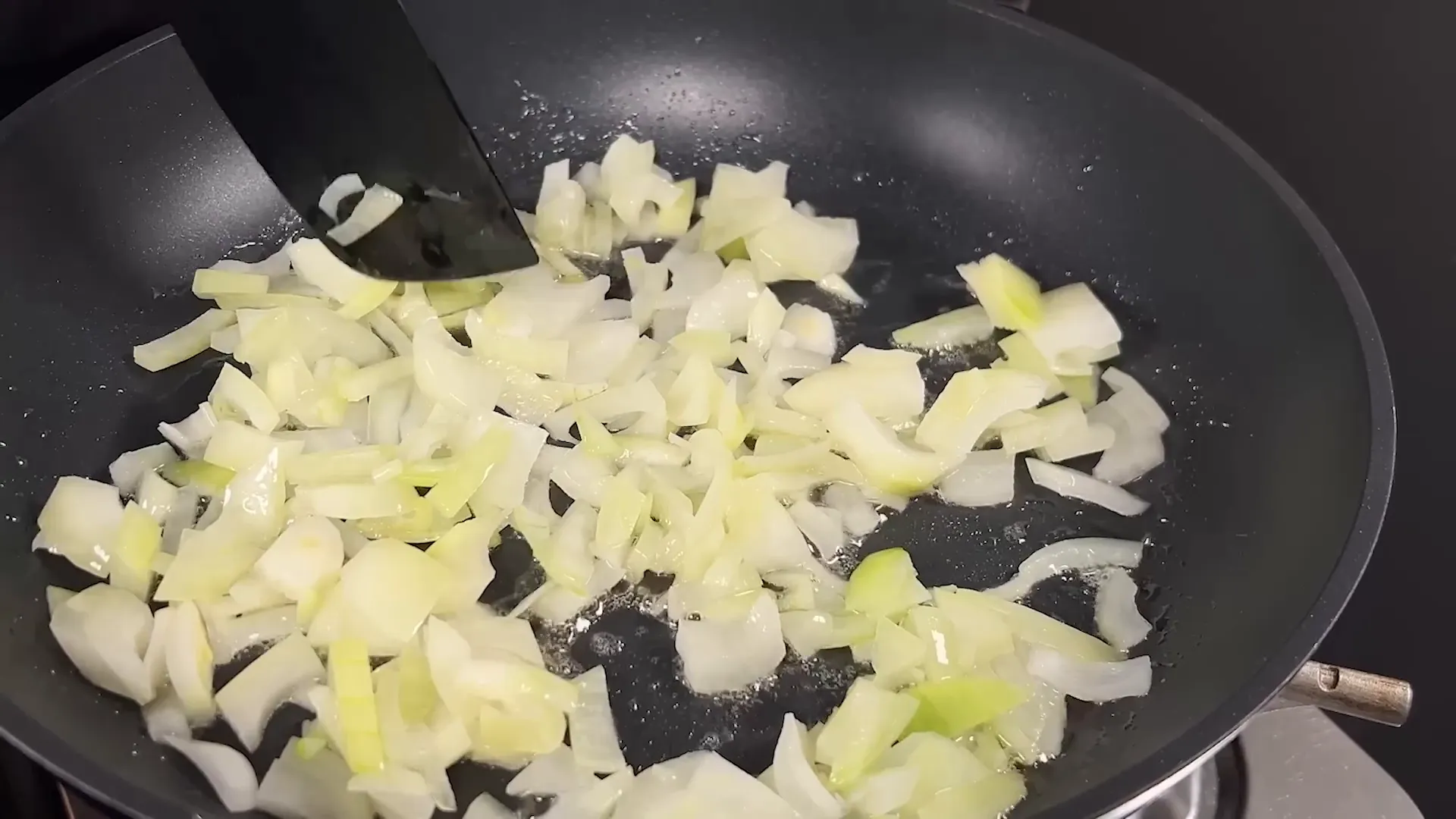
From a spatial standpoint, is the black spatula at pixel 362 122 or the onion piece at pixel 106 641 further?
the black spatula at pixel 362 122

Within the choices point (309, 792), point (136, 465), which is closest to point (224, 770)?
point (309, 792)

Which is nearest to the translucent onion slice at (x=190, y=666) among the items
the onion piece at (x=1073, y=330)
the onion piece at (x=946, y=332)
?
the onion piece at (x=946, y=332)

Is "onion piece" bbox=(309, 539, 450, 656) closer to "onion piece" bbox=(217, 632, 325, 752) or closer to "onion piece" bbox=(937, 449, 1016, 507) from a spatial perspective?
"onion piece" bbox=(217, 632, 325, 752)

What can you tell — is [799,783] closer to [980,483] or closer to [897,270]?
[980,483]

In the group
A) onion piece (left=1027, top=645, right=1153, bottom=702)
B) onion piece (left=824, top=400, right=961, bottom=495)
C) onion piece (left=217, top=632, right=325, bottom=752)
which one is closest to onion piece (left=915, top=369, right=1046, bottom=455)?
onion piece (left=824, top=400, right=961, bottom=495)

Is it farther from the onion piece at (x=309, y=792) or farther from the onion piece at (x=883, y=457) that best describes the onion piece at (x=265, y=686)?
the onion piece at (x=883, y=457)

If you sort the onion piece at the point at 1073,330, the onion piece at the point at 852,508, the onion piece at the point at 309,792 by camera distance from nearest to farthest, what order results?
the onion piece at the point at 309,792 < the onion piece at the point at 852,508 < the onion piece at the point at 1073,330
